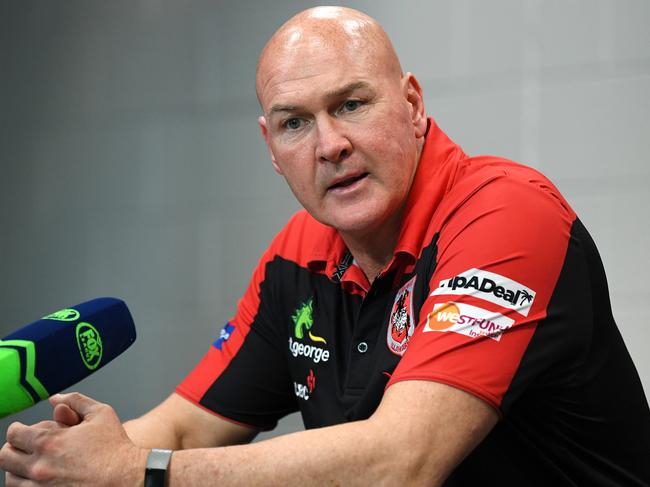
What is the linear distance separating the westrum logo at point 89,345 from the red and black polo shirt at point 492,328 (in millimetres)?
384

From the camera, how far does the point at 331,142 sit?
4.63 ft

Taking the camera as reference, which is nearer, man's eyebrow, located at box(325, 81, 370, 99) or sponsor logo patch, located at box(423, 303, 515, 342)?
sponsor logo patch, located at box(423, 303, 515, 342)

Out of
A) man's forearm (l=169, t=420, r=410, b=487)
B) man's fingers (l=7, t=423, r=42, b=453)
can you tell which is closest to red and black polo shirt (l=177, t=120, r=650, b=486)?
man's forearm (l=169, t=420, r=410, b=487)

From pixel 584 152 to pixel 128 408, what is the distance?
Answer: 150 cm

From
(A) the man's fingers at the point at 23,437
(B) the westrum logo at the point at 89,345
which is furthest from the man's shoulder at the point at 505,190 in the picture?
(A) the man's fingers at the point at 23,437

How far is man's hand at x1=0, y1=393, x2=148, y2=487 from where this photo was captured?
3.54 feet

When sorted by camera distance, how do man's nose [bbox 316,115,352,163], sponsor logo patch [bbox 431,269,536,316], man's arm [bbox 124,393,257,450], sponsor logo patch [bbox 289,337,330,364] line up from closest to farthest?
sponsor logo patch [bbox 431,269,536,316]
man's nose [bbox 316,115,352,163]
sponsor logo patch [bbox 289,337,330,364]
man's arm [bbox 124,393,257,450]

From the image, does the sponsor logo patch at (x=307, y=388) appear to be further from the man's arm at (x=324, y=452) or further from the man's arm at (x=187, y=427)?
the man's arm at (x=324, y=452)

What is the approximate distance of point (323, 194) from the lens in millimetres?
1464

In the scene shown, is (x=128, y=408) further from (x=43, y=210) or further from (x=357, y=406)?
(x=357, y=406)

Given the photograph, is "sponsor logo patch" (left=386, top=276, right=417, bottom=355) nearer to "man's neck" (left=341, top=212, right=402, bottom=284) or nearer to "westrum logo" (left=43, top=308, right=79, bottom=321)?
"man's neck" (left=341, top=212, right=402, bottom=284)

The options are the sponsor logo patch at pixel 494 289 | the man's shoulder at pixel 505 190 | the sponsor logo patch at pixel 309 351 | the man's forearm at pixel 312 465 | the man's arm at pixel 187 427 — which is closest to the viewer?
the man's forearm at pixel 312 465

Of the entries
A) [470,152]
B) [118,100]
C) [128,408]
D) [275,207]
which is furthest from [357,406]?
[118,100]

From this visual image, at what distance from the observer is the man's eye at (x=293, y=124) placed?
4.89 ft
